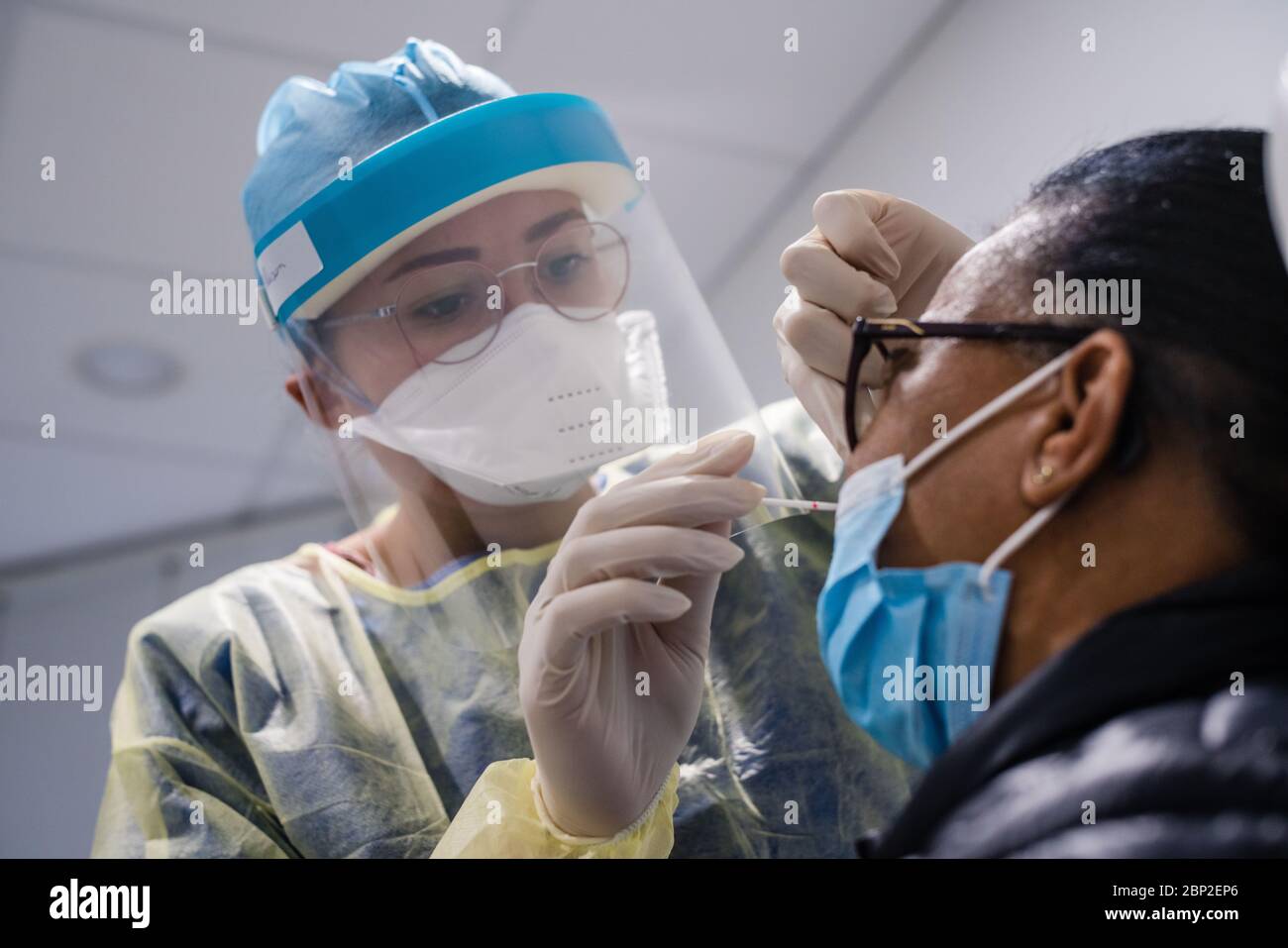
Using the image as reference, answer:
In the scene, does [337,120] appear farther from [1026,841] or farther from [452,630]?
[1026,841]

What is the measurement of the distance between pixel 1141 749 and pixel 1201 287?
14.0 inches

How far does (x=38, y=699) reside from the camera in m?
4.04

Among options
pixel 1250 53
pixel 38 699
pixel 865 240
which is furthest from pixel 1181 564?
pixel 38 699

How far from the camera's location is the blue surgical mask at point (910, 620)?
801 mm

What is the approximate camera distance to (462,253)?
1.27m

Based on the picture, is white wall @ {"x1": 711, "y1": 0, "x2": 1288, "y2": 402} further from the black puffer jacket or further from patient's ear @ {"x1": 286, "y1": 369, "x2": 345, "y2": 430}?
→ the black puffer jacket

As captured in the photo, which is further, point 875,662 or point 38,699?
point 38,699

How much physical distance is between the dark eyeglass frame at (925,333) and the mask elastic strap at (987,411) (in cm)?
2

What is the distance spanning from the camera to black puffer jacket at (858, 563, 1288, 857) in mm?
572

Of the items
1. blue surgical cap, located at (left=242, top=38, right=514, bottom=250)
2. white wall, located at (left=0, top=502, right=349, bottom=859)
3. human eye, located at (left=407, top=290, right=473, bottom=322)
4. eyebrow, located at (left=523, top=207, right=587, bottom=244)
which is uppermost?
blue surgical cap, located at (left=242, top=38, right=514, bottom=250)

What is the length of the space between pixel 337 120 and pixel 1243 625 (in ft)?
3.81

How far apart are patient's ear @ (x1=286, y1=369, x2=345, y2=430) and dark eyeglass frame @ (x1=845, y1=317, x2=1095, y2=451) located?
2.33 ft

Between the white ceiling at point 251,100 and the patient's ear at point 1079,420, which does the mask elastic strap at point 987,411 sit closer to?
the patient's ear at point 1079,420

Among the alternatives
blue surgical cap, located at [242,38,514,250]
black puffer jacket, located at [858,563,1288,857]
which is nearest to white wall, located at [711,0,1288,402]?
blue surgical cap, located at [242,38,514,250]
